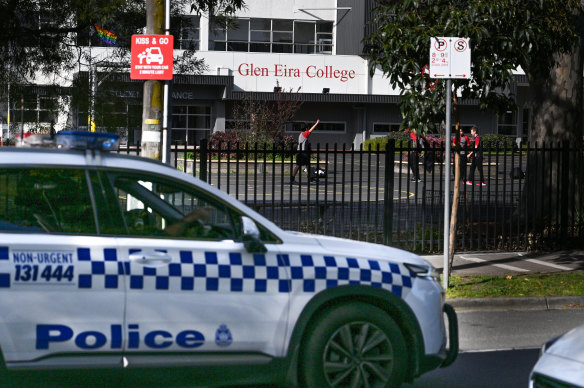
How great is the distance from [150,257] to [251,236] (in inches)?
23.7

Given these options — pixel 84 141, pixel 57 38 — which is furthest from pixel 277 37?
pixel 84 141

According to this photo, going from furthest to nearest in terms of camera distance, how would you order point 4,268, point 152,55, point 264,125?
point 264,125 < point 152,55 < point 4,268

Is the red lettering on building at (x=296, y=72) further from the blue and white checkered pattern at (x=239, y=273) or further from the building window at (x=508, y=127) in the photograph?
the blue and white checkered pattern at (x=239, y=273)

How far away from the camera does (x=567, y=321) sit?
931 cm

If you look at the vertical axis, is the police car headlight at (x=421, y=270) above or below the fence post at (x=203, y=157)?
below

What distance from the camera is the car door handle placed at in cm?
510

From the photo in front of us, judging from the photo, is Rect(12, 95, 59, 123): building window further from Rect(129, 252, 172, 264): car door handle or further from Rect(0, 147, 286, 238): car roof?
Rect(129, 252, 172, 264): car door handle

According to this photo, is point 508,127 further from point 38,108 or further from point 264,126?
point 38,108

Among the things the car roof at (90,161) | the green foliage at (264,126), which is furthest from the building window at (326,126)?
the car roof at (90,161)

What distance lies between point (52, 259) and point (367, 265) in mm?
1881

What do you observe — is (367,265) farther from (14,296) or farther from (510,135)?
(510,135)

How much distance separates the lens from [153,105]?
1085 centimetres

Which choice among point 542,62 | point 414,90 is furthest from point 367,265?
Result: point 542,62

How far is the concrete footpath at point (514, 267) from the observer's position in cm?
1002
